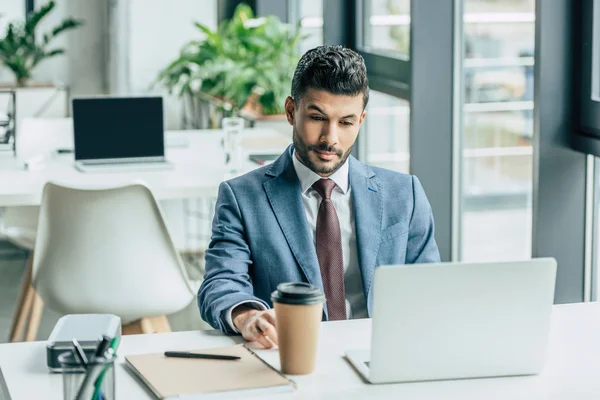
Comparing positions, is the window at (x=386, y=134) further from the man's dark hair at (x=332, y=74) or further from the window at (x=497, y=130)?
the man's dark hair at (x=332, y=74)

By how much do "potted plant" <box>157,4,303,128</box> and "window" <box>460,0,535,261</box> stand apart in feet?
5.62

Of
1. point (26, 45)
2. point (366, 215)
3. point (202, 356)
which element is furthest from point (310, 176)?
point (26, 45)

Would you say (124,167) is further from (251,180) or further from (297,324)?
(297,324)

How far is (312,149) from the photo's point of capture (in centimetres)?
187

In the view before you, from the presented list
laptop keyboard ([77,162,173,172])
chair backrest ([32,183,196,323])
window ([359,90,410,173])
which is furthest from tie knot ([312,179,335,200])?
window ([359,90,410,173])

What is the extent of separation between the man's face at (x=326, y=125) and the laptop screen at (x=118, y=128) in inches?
63.5

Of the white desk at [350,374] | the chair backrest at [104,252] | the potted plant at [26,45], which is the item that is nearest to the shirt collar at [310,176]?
the white desk at [350,374]

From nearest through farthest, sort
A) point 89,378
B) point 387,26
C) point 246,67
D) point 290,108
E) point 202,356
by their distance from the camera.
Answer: point 89,378
point 202,356
point 290,108
point 387,26
point 246,67

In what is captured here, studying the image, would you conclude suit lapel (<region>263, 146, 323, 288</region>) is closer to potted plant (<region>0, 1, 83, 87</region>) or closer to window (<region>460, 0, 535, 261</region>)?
window (<region>460, 0, 535, 261</region>)

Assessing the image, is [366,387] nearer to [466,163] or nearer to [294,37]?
[466,163]

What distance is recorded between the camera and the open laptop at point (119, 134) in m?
3.36

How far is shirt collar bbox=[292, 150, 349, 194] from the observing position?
6.45 feet

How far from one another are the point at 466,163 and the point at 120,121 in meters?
1.27

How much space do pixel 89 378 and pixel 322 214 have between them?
820 millimetres
